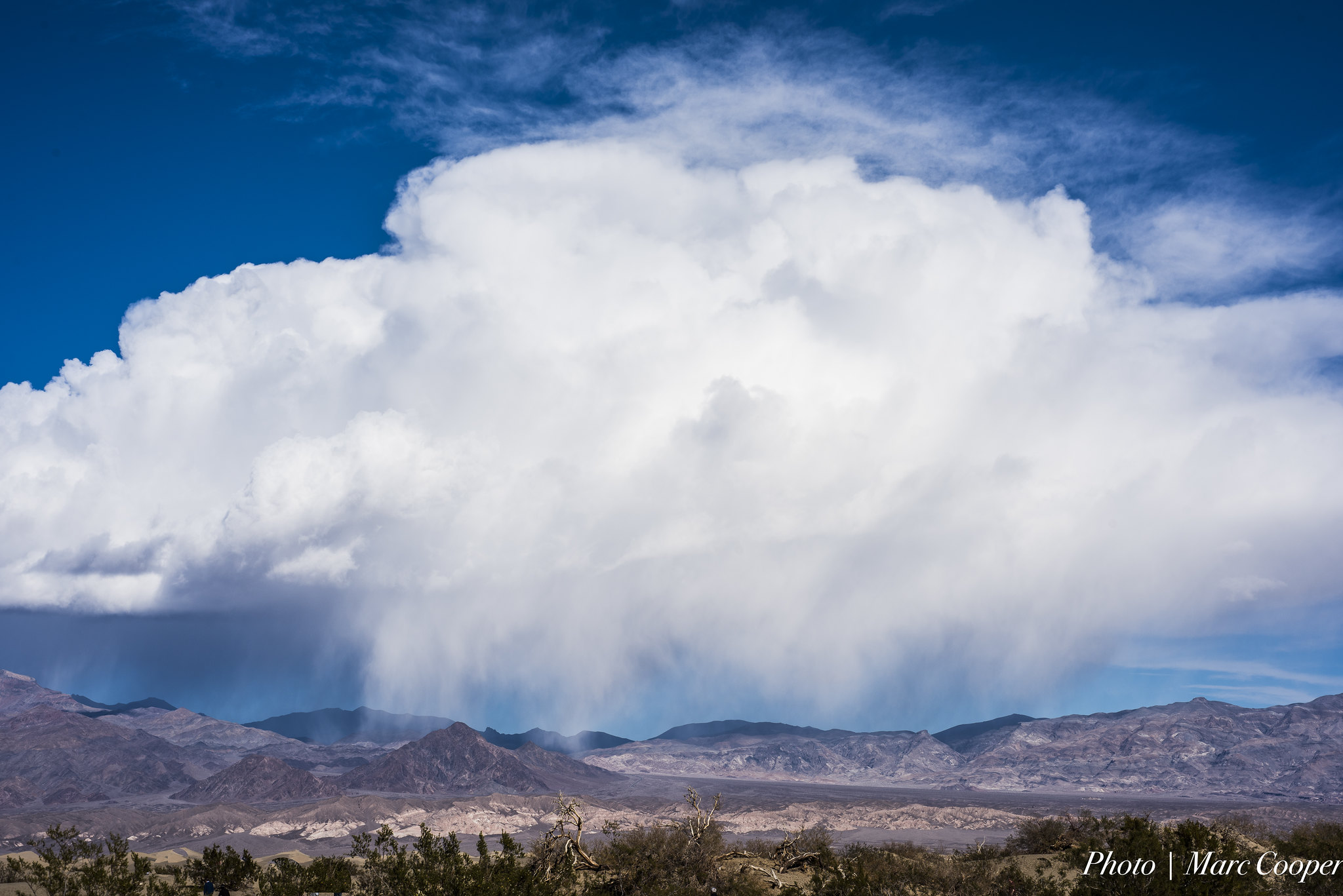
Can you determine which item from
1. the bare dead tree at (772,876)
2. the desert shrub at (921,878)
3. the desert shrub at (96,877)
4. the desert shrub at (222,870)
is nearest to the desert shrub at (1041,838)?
the desert shrub at (921,878)

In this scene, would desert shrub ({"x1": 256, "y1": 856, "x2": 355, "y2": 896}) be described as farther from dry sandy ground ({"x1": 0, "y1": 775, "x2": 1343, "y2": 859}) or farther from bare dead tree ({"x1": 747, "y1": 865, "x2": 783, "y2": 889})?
dry sandy ground ({"x1": 0, "y1": 775, "x2": 1343, "y2": 859})

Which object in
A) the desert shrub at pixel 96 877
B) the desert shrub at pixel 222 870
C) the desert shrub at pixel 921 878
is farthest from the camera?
the desert shrub at pixel 222 870

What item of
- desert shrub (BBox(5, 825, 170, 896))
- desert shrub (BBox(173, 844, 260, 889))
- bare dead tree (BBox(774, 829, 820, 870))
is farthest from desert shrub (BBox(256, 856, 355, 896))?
bare dead tree (BBox(774, 829, 820, 870))

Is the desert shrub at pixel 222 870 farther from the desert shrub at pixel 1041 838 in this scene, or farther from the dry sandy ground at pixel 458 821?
the dry sandy ground at pixel 458 821

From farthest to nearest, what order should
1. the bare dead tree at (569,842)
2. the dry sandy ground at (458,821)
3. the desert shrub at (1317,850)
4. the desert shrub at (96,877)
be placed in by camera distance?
1. the dry sandy ground at (458,821)
2. the desert shrub at (1317,850)
3. the bare dead tree at (569,842)
4. the desert shrub at (96,877)

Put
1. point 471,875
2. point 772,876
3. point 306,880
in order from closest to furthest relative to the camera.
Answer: point 471,875, point 306,880, point 772,876

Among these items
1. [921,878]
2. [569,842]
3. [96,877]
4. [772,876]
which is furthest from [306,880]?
[921,878]

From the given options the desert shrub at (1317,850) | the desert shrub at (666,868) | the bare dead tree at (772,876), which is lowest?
the desert shrub at (1317,850)

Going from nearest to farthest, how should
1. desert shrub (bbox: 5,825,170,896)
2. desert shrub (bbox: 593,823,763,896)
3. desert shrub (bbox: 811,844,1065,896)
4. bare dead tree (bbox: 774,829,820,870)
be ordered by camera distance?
desert shrub (bbox: 5,825,170,896) → desert shrub (bbox: 811,844,1065,896) → desert shrub (bbox: 593,823,763,896) → bare dead tree (bbox: 774,829,820,870)

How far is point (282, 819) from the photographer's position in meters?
166

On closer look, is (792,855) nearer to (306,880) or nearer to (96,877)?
(306,880)

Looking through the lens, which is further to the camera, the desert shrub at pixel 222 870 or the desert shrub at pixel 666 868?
the desert shrub at pixel 666 868

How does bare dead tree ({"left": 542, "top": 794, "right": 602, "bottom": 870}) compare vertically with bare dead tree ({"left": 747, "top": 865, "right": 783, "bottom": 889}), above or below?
above

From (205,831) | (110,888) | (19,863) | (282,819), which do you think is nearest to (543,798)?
(282,819)
